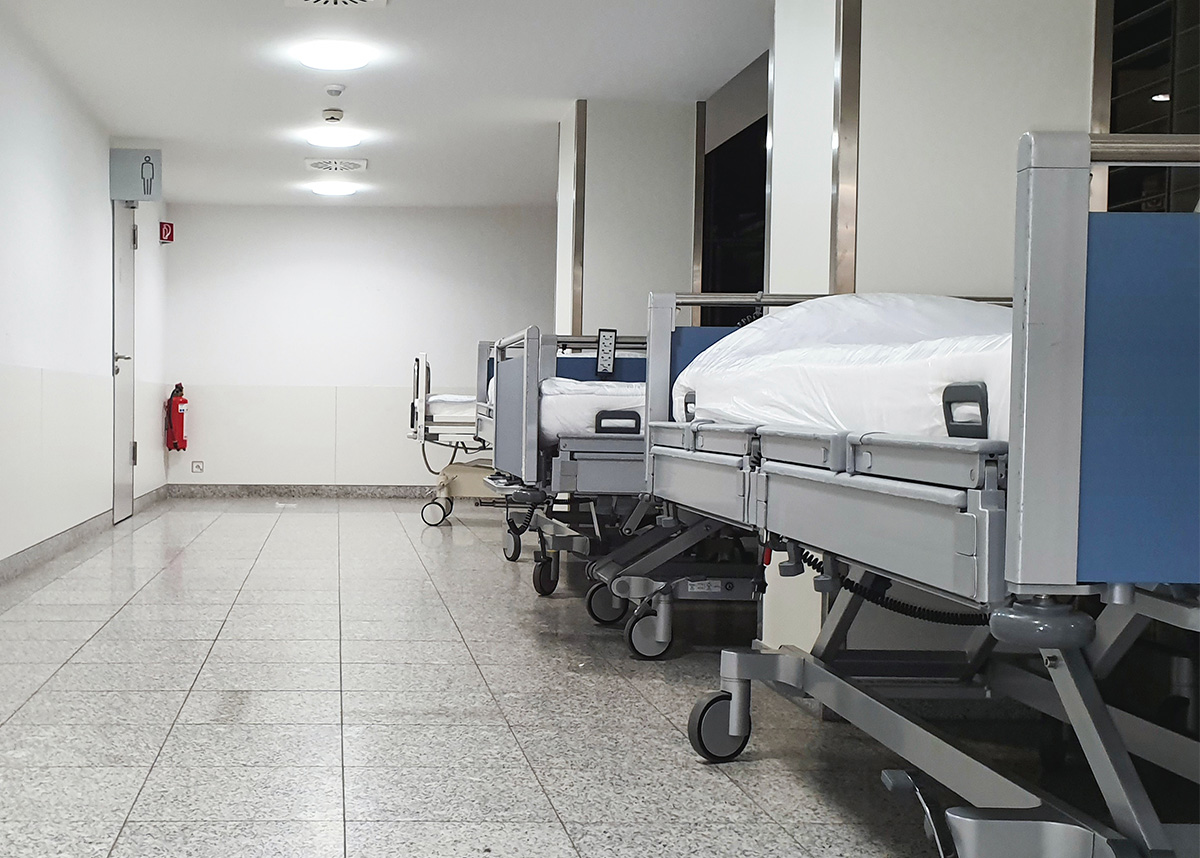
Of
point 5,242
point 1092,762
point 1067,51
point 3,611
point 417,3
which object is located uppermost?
point 417,3

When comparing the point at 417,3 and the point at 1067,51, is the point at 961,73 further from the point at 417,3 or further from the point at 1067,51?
the point at 417,3

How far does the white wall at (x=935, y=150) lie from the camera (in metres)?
3.20

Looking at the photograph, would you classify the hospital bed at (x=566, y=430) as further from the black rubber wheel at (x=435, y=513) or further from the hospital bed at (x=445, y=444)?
the black rubber wheel at (x=435, y=513)

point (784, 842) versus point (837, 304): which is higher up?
point (837, 304)

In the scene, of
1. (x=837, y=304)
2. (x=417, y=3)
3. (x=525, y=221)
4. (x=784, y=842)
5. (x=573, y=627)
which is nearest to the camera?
(x=784, y=842)

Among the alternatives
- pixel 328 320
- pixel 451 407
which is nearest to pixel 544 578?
pixel 451 407

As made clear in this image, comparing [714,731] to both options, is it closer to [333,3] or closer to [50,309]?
[333,3]

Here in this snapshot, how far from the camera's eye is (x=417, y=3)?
5.15 m

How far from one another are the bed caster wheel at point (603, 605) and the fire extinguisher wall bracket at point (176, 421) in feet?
21.7

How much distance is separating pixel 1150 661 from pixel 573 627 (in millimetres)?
1956

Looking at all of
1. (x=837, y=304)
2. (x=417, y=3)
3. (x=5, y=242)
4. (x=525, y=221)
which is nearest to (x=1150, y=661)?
(x=837, y=304)

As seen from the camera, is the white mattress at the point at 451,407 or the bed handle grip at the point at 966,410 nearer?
the bed handle grip at the point at 966,410

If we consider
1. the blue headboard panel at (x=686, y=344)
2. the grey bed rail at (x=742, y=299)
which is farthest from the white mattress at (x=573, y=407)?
the grey bed rail at (x=742, y=299)

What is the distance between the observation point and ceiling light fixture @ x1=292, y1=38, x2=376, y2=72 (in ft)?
18.8
